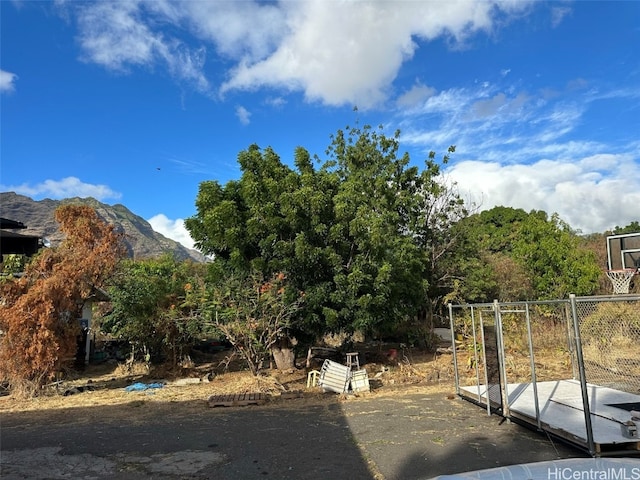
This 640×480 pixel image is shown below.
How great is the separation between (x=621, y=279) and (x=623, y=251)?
9.13 feet

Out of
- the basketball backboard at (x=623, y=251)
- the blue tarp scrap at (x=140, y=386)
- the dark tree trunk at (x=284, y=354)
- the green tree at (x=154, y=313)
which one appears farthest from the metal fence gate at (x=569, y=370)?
the basketball backboard at (x=623, y=251)

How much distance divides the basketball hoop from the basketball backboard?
0.39 m

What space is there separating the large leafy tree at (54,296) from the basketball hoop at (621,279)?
18.8 metres

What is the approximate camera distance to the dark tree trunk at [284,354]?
44.4 ft

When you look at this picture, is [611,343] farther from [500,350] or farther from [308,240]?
[308,240]

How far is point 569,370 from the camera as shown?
38.9 feet

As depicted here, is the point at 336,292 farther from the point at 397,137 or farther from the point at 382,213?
the point at 397,137

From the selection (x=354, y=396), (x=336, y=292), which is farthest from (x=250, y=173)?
(x=354, y=396)

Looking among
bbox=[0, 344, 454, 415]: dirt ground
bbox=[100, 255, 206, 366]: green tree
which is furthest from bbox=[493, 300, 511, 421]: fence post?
bbox=[100, 255, 206, 366]: green tree

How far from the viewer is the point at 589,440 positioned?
536cm

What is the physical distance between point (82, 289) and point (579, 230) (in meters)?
40.4

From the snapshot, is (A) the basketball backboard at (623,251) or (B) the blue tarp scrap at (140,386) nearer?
(B) the blue tarp scrap at (140,386)

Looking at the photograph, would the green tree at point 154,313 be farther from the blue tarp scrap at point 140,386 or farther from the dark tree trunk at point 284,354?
the dark tree trunk at point 284,354

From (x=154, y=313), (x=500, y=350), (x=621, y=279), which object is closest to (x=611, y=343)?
(x=500, y=350)
